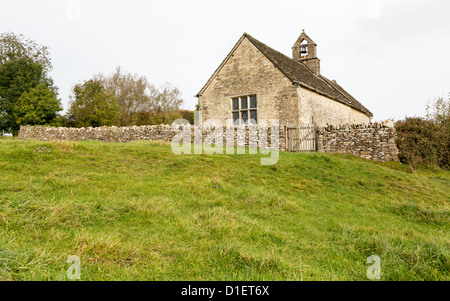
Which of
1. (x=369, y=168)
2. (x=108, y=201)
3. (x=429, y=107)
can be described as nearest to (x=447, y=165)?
(x=369, y=168)

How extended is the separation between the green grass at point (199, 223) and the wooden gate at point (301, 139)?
7.82m

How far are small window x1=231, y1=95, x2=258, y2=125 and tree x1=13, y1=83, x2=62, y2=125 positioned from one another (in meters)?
24.6

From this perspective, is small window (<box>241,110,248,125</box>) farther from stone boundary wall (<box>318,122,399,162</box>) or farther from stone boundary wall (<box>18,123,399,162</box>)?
stone boundary wall (<box>318,122,399,162</box>)

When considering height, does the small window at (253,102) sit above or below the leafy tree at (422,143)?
above

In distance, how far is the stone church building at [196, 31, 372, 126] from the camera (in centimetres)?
2006

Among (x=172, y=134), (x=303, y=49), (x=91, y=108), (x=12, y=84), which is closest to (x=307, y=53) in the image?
(x=303, y=49)

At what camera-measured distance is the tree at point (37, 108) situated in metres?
32.8

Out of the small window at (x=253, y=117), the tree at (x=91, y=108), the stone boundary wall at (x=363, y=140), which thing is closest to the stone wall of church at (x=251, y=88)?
the small window at (x=253, y=117)

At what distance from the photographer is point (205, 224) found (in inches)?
199

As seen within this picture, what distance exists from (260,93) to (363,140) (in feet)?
26.7

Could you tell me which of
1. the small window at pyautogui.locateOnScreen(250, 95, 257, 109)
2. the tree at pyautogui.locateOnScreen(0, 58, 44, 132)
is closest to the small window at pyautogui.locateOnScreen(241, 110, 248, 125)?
the small window at pyautogui.locateOnScreen(250, 95, 257, 109)

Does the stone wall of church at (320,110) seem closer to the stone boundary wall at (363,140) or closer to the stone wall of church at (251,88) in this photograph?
the stone wall of church at (251,88)

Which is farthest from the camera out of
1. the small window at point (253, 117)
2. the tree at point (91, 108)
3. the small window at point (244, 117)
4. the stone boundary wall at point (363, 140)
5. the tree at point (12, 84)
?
the tree at point (12, 84)

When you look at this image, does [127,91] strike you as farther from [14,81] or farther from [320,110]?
[320,110]
